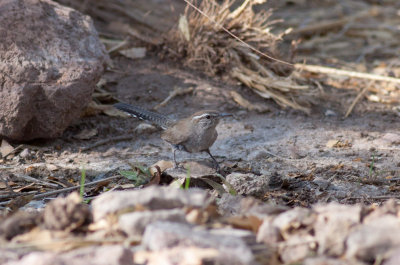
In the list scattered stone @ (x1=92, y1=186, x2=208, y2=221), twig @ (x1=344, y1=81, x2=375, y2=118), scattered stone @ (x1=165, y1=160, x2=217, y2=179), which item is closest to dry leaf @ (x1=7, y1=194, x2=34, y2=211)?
scattered stone @ (x1=165, y1=160, x2=217, y2=179)

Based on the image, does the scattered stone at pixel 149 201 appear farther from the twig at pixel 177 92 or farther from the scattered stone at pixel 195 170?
the twig at pixel 177 92

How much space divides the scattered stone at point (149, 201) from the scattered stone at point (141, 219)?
2.7 inches

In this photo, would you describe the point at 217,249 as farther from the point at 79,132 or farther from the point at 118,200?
the point at 79,132

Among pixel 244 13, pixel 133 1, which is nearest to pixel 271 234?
pixel 244 13

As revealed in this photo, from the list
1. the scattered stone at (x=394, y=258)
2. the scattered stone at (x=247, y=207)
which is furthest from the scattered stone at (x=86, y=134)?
the scattered stone at (x=394, y=258)

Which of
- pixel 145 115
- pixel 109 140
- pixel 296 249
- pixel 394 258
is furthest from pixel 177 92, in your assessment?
pixel 394 258

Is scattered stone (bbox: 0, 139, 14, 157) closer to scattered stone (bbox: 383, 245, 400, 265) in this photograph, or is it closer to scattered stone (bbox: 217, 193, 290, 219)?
scattered stone (bbox: 217, 193, 290, 219)

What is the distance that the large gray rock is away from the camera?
5.60 metres

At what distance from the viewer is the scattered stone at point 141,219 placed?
2.65 meters

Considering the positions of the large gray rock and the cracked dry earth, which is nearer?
the cracked dry earth

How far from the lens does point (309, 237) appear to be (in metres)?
2.71

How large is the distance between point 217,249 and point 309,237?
0.58m

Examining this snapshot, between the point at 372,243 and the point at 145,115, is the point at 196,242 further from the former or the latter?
the point at 145,115

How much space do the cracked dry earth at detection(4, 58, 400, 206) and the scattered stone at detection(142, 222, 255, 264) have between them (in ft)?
5.92
